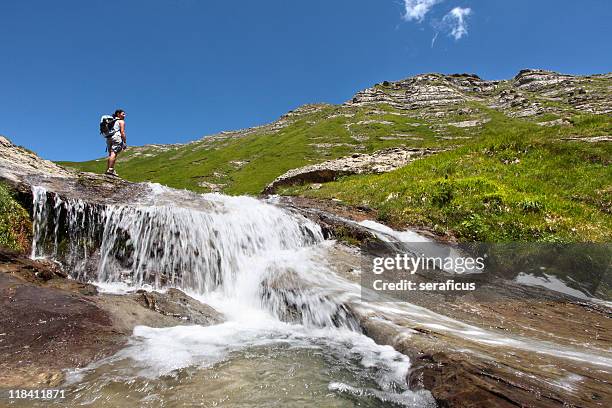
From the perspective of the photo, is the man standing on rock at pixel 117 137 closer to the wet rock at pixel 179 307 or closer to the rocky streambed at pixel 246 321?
the rocky streambed at pixel 246 321

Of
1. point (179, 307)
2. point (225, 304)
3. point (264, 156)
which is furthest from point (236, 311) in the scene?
point (264, 156)

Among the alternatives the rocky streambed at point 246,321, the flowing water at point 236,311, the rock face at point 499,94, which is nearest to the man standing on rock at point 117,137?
the rocky streambed at point 246,321

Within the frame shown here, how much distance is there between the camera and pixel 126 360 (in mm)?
6363

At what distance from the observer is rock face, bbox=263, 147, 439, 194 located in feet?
110

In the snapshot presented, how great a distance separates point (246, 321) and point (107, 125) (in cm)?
1486

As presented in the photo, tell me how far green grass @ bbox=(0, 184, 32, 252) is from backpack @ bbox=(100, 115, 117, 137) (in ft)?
25.7

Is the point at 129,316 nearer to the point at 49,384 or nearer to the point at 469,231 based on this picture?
the point at 49,384

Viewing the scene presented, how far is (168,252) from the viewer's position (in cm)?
1278

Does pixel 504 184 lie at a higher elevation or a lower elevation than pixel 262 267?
higher

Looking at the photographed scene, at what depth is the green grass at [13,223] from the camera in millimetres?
11094

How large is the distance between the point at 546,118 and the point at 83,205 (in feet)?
352

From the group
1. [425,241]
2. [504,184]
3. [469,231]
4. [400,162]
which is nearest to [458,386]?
[425,241]

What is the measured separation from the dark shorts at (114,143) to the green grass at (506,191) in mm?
13508

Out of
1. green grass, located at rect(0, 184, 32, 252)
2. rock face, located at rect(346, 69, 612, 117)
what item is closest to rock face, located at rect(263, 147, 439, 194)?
green grass, located at rect(0, 184, 32, 252)
